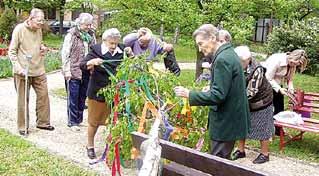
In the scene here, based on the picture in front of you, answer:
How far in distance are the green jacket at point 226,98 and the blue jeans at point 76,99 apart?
12.8 ft

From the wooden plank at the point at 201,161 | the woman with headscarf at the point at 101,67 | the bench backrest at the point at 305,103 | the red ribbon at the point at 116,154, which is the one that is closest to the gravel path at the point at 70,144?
the red ribbon at the point at 116,154

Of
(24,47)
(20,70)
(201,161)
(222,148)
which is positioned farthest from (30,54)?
(201,161)

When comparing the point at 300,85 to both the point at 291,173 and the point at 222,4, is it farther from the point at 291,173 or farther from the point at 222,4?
the point at 291,173

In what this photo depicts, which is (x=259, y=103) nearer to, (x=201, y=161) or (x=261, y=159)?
(x=261, y=159)

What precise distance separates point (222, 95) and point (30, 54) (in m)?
4.07

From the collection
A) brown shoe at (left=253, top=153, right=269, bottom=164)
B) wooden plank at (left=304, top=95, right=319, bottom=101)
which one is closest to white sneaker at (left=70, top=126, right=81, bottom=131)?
brown shoe at (left=253, top=153, right=269, bottom=164)

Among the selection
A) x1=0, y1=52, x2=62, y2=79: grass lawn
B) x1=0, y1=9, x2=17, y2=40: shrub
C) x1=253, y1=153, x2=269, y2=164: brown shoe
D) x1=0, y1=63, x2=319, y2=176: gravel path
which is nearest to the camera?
x1=0, y1=63, x2=319, y2=176: gravel path

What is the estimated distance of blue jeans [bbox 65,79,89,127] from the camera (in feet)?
26.1

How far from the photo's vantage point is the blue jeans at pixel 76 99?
7.94 m

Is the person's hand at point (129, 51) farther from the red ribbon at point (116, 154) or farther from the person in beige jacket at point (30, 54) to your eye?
the person in beige jacket at point (30, 54)

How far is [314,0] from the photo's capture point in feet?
70.6

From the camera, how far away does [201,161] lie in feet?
11.3

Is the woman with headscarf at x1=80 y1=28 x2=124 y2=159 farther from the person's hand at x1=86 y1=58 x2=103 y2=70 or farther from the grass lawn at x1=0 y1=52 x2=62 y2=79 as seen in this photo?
the grass lawn at x1=0 y1=52 x2=62 y2=79

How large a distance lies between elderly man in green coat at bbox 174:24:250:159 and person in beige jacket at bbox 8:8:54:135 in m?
3.67
